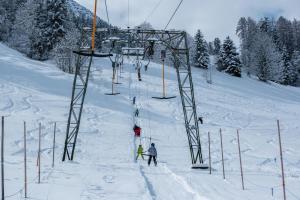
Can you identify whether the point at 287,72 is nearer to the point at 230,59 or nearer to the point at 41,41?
the point at 230,59

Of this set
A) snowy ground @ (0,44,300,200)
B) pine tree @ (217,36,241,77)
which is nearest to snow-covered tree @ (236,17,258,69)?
pine tree @ (217,36,241,77)

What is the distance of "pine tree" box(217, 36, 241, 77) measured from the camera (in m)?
80.1

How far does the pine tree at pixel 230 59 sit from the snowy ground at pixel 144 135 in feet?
38.9

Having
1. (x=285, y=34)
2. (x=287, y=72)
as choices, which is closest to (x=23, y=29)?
(x=287, y=72)

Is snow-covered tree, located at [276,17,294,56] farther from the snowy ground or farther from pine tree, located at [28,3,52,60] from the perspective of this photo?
pine tree, located at [28,3,52,60]

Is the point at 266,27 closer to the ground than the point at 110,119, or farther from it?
farther from it

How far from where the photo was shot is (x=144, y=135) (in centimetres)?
3055

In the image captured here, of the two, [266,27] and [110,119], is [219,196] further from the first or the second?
[266,27]

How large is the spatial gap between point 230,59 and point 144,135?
55.3 m

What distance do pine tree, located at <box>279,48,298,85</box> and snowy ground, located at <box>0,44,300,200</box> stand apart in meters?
24.9

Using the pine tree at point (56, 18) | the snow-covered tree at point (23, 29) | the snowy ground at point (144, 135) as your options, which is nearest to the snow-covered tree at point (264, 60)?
the snowy ground at point (144, 135)

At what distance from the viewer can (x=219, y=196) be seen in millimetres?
11586

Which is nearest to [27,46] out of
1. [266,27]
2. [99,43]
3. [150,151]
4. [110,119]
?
[110,119]

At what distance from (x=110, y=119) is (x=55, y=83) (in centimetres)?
1495
